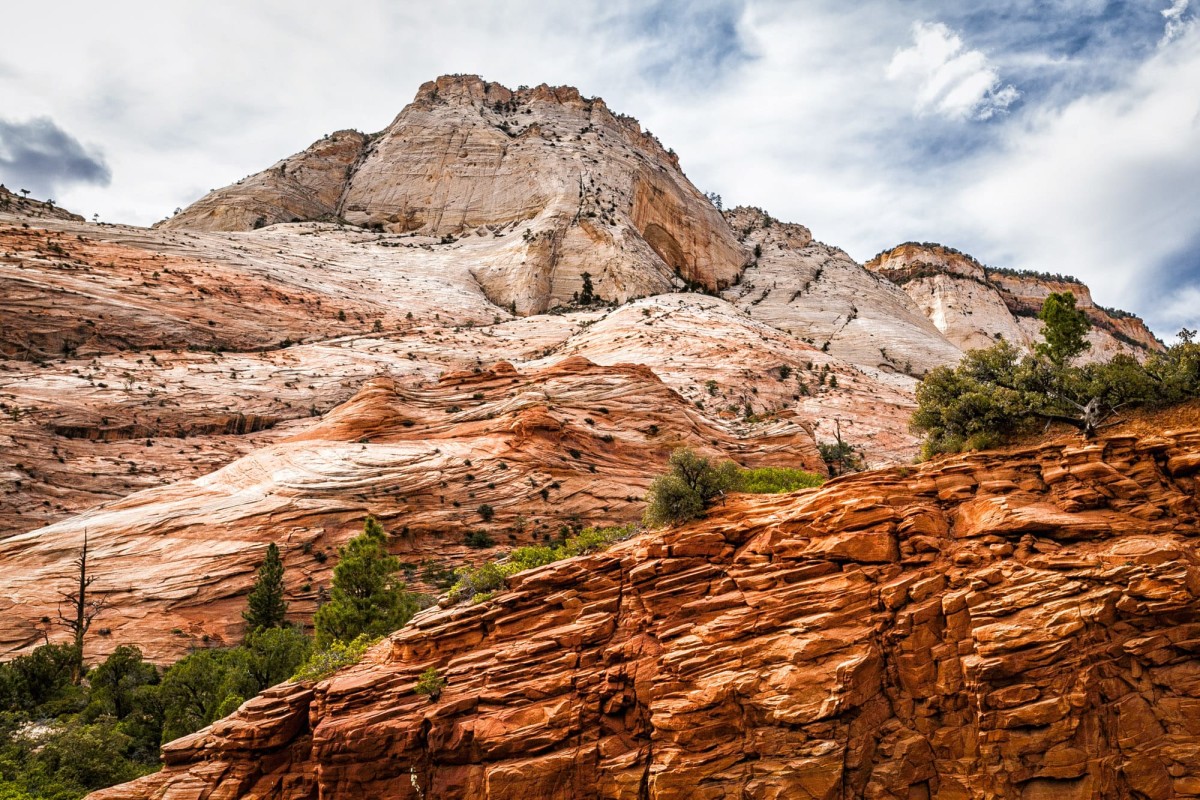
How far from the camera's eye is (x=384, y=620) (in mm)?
21141

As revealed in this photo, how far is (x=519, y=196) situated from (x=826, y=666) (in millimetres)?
81836

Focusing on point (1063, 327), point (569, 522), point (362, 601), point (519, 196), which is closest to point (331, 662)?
point (362, 601)

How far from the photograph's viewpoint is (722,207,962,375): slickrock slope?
65500mm

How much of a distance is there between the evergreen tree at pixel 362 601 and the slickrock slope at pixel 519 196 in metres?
47.1

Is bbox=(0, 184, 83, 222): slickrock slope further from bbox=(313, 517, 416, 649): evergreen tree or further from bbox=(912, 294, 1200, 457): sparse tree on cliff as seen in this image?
bbox=(912, 294, 1200, 457): sparse tree on cliff

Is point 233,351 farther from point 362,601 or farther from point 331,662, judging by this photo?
point 331,662

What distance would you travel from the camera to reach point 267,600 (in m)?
24.4

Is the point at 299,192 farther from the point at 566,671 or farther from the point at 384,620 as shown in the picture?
the point at 566,671

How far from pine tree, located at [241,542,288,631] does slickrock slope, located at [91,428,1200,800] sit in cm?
1170

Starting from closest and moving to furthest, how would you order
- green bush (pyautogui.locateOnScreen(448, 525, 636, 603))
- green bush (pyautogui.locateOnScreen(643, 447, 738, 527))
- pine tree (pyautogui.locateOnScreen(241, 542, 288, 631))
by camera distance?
1. green bush (pyautogui.locateOnScreen(643, 447, 738, 527))
2. green bush (pyautogui.locateOnScreen(448, 525, 636, 603))
3. pine tree (pyautogui.locateOnScreen(241, 542, 288, 631))

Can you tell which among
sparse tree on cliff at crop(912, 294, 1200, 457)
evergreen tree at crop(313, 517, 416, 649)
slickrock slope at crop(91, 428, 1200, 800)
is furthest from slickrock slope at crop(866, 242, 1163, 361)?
slickrock slope at crop(91, 428, 1200, 800)

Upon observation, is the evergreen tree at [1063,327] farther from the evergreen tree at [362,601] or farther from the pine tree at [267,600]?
the pine tree at [267,600]

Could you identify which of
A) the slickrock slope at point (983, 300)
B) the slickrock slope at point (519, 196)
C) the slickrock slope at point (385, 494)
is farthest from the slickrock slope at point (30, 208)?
the slickrock slope at point (983, 300)

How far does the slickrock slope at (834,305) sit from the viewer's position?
2579 inches
